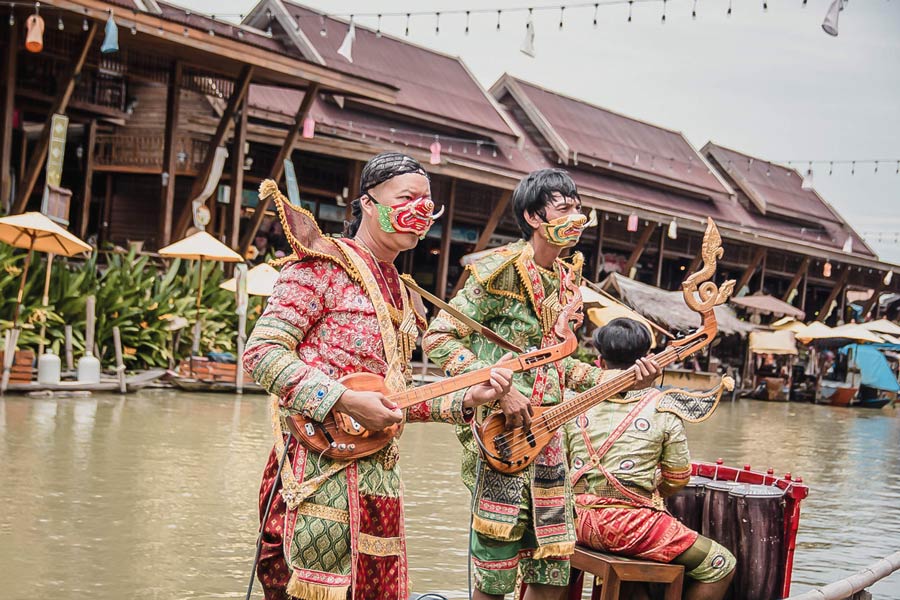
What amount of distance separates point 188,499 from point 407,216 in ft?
14.3

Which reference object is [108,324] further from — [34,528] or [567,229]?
[567,229]

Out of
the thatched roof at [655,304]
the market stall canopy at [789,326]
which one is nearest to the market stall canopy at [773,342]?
the market stall canopy at [789,326]

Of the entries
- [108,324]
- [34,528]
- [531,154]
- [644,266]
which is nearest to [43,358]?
[108,324]

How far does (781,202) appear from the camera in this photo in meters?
32.9

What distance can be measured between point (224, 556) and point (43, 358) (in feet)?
23.4

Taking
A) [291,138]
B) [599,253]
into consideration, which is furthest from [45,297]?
[599,253]

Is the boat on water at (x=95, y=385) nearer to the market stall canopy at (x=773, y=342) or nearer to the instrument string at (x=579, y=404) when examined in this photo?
the instrument string at (x=579, y=404)

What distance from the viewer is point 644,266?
27688mm

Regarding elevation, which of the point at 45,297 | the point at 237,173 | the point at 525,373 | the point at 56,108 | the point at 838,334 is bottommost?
the point at 45,297

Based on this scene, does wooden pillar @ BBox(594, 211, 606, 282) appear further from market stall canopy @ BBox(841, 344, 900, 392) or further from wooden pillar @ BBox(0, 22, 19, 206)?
wooden pillar @ BBox(0, 22, 19, 206)

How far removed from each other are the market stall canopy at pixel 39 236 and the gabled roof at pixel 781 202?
23.1 metres

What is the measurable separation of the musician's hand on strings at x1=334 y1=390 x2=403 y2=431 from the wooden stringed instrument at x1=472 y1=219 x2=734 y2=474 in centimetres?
86

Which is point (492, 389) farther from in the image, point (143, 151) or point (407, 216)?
point (143, 151)

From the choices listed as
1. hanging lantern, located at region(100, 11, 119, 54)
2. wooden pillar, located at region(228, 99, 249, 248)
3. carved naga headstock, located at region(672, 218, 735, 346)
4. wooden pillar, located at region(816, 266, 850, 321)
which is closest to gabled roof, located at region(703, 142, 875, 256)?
wooden pillar, located at region(816, 266, 850, 321)
